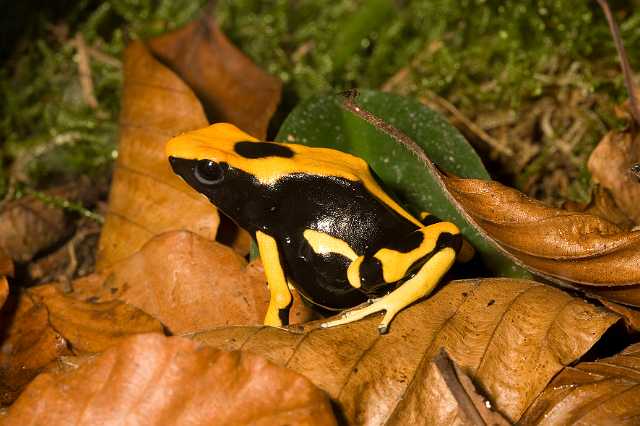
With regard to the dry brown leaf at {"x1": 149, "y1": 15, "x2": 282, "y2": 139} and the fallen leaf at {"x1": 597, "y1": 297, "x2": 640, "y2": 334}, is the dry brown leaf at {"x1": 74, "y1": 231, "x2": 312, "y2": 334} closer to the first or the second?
the dry brown leaf at {"x1": 149, "y1": 15, "x2": 282, "y2": 139}

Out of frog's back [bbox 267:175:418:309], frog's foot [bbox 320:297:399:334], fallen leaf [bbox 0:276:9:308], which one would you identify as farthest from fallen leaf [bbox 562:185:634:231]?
fallen leaf [bbox 0:276:9:308]

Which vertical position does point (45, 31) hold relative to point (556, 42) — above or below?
below

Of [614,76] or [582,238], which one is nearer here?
[582,238]

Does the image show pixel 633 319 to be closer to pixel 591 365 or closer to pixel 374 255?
pixel 591 365

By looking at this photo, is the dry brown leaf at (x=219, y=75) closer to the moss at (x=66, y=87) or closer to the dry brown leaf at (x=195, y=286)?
the moss at (x=66, y=87)

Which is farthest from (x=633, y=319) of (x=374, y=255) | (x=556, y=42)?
(x=556, y=42)

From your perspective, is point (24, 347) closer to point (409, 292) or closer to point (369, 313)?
point (369, 313)

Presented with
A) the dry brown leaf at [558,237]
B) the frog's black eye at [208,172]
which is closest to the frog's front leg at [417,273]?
the dry brown leaf at [558,237]
